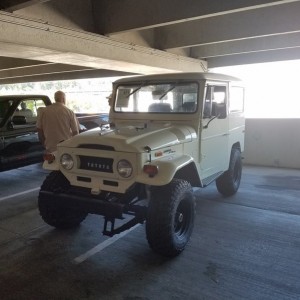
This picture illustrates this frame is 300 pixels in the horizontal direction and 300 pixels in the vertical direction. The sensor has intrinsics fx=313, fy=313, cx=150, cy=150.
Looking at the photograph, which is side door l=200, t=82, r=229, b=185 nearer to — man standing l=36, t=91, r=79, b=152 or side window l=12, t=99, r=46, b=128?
man standing l=36, t=91, r=79, b=152

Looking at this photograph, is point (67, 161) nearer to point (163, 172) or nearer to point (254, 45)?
point (163, 172)

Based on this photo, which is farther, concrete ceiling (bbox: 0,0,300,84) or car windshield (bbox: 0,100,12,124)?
car windshield (bbox: 0,100,12,124)

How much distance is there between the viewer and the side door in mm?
Result: 4191

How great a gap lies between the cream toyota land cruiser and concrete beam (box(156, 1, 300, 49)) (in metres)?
1.45

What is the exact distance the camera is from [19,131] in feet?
21.1

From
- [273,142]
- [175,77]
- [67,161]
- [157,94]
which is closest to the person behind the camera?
[67,161]

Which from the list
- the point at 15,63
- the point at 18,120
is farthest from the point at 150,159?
the point at 15,63

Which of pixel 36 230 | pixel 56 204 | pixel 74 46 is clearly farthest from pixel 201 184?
pixel 74 46

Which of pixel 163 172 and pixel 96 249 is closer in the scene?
pixel 163 172

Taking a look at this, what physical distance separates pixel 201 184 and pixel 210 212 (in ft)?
2.95

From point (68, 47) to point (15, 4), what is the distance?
3.81ft

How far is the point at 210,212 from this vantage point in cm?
478

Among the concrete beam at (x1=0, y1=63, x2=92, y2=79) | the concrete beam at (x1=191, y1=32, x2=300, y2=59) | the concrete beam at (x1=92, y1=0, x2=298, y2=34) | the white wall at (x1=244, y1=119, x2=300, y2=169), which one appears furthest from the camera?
the concrete beam at (x1=0, y1=63, x2=92, y2=79)

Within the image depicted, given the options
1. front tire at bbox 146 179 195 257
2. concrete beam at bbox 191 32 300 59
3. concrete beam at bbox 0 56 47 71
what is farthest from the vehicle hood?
concrete beam at bbox 0 56 47 71
